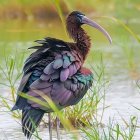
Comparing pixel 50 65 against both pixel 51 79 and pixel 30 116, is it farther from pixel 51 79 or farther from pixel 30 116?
pixel 30 116

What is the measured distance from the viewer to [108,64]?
427 inches

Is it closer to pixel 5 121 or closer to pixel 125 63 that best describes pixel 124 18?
pixel 125 63

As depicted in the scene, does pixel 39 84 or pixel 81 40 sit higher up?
pixel 81 40

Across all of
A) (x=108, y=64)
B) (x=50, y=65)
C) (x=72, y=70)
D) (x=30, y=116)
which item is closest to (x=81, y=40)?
(x=72, y=70)

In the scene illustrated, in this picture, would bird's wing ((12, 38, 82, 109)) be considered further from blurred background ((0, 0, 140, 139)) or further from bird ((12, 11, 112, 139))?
blurred background ((0, 0, 140, 139))

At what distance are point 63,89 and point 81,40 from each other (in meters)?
0.97

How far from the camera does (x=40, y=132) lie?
6.77m

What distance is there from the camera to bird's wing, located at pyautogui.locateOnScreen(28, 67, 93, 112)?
5.76 metres

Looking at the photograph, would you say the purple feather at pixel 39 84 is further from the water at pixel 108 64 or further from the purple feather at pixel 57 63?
the water at pixel 108 64

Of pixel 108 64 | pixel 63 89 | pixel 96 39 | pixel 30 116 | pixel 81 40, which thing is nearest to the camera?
pixel 30 116

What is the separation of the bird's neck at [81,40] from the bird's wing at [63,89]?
0.47 meters

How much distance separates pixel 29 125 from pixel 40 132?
1159 millimetres

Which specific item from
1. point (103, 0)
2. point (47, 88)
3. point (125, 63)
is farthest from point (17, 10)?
point (47, 88)

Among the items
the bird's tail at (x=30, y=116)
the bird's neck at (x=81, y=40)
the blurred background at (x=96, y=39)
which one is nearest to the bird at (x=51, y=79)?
the bird's tail at (x=30, y=116)
